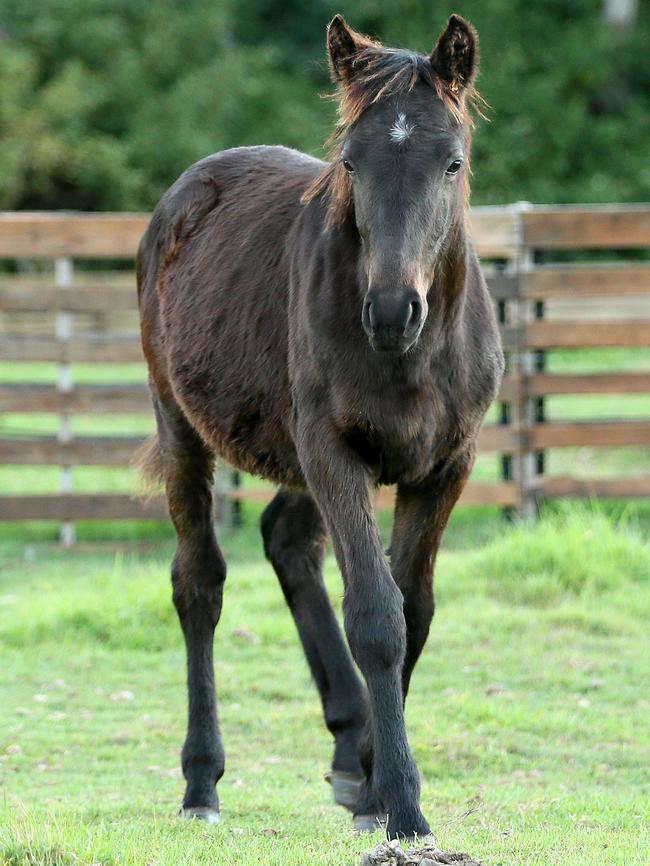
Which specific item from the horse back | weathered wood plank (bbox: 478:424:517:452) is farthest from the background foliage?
the horse back

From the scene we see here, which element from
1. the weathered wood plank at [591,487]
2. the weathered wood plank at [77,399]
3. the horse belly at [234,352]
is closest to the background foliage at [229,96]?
the weathered wood plank at [77,399]

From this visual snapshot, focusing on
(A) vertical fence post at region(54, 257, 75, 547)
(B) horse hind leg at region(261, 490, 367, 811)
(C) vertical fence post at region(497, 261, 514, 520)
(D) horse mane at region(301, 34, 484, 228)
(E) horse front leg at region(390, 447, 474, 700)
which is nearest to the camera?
(D) horse mane at region(301, 34, 484, 228)

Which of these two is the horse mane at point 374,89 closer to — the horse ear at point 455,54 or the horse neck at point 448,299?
the horse ear at point 455,54

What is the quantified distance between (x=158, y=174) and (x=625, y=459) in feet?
49.4

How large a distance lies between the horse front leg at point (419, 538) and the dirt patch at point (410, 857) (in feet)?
4.22

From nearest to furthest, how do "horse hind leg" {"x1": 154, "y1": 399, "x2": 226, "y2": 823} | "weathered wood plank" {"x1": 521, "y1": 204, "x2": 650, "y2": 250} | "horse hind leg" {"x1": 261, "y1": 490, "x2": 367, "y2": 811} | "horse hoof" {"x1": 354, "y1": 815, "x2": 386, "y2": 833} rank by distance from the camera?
1. "horse hoof" {"x1": 354, "y1": 815, "x2": 386, "y2": 833}
2. "horse hind leg" {"x1": 261, "y1": 490, "x2": 367, "y2": 811}
3. "horse hind leg" {"x1": 154, "y1": 399, "x2": 226, "y2": 823}
4. "weathered wood plank" {"x1": 521, "y1": 204, "x2": 650, "y2": 250}

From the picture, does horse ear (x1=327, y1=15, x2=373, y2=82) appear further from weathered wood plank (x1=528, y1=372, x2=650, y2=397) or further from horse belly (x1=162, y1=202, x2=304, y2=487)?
weathered wood plank (x1=528, y1=372, x2=650, y2=397)

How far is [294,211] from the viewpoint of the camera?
200 inches

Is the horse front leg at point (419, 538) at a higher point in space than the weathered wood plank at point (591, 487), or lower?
higher

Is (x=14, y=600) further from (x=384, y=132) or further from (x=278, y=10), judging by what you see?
(x=278, y=10)

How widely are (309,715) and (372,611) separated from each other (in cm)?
236

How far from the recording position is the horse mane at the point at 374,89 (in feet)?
13.2

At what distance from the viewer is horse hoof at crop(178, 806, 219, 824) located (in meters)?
4.79

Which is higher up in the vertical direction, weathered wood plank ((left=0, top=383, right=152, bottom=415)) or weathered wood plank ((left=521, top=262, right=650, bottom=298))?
weathered wood plank ((left=521, top=262, right=650, bottom=298))
